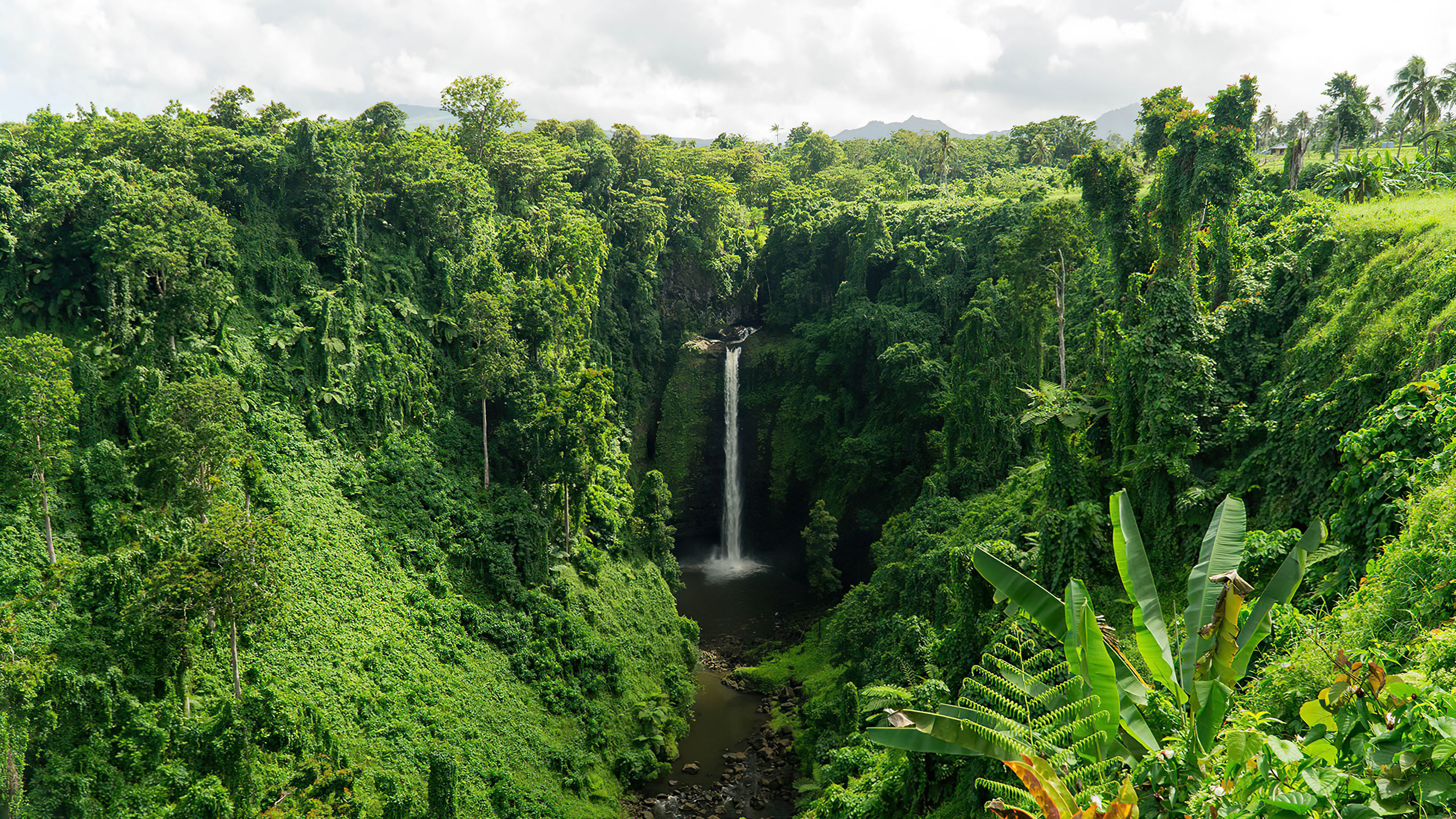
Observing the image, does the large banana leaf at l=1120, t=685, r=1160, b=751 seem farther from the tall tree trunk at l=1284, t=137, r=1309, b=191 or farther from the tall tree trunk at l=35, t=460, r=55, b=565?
the tall tree trunk at l=1284, t=137, r=1309, b=191

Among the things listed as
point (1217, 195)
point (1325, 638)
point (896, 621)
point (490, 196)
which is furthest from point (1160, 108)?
point (490, 196)

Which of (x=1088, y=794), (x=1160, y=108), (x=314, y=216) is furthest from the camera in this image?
(x=314, y=216)

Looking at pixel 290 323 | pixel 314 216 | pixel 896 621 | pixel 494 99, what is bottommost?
pixel 896 621

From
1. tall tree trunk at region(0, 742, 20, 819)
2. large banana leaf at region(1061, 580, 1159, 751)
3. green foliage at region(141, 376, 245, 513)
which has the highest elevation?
green foliage at region(141, 376, 245, 513)

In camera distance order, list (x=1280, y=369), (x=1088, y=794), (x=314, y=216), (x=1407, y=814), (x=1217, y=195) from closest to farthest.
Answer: (x=1407, y=814) → (x=1088, y=794) → (x=1280, y=369) → (x=1217, y=195) → (x=314, y=216)

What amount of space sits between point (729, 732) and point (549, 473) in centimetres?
979

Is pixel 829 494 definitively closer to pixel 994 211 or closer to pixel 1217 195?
pixel 994 211

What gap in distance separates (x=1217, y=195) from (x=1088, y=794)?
14067 millimetres

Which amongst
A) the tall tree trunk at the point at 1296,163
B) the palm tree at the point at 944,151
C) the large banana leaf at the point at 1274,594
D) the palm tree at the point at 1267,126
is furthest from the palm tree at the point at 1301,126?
the large banana leaf at the point at 1274,594

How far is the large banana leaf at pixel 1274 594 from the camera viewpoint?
211 inches

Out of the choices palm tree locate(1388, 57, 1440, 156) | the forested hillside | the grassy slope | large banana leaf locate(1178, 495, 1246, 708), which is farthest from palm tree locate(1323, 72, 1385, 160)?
large banana leaf locate(1178, 495, 1246, 708)

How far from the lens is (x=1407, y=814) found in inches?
138

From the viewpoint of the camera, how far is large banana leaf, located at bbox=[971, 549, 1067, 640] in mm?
6004

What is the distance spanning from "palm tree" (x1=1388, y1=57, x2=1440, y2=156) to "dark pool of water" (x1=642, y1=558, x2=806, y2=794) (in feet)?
116
